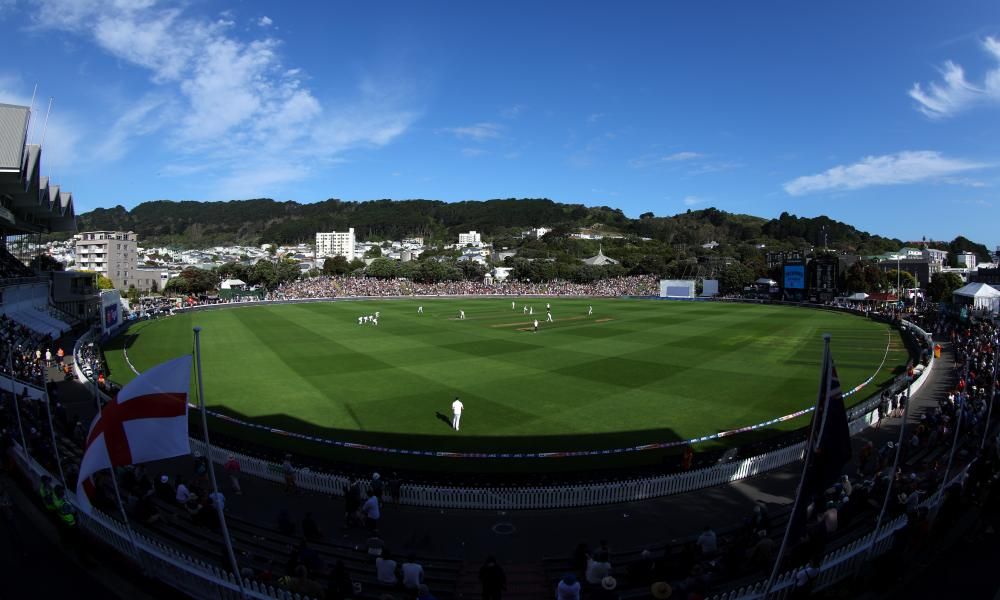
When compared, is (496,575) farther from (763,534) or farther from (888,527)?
(888,527)

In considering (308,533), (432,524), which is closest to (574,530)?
(432,524)

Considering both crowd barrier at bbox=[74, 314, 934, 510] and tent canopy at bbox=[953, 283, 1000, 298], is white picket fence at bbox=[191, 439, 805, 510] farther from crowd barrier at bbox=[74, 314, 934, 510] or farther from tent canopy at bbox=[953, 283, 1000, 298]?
tent canopy at bbox=[953, 283, 1000, 298]

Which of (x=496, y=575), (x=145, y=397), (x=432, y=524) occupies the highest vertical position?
(x=145, y=397)

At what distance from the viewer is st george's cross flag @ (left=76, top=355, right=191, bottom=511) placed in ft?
26.1

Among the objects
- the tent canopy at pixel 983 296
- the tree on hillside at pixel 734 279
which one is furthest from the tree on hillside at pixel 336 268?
the tent canopy at pixel 983 296

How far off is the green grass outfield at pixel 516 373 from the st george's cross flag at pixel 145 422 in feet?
32.3

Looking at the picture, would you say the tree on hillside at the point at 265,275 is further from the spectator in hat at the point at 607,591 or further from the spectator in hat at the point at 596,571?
the spectator in hat at the point at 607,591

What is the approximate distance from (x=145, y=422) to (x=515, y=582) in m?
6.58

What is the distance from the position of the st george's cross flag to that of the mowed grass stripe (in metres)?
11.1

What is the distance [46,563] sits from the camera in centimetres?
1011

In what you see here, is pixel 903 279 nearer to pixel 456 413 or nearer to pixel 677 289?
pixel 677 289

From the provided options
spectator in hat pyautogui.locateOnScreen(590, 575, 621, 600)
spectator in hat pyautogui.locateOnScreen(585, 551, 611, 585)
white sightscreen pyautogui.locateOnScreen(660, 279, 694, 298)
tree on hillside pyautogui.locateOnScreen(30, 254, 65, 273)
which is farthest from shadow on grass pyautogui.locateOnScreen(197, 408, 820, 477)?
white sightscreen pyautogui.locateOnScreen(660, 279, 694, 298)

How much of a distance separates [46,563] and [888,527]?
15.6 meters

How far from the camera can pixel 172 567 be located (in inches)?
360
